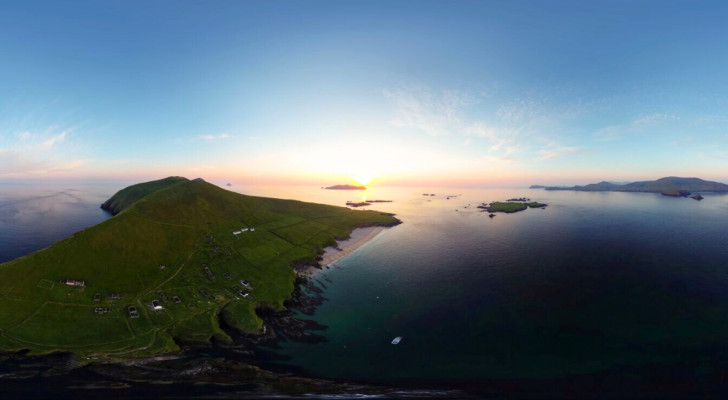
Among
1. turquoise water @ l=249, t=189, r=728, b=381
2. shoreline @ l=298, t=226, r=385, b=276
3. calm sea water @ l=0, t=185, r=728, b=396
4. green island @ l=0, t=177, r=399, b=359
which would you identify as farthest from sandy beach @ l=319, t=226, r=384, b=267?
green island @ l=0, t=177, r=399, b=359

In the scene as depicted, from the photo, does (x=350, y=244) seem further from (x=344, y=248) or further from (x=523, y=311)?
(x=523, y=311)

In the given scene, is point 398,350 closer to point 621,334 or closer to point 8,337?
point 621,334

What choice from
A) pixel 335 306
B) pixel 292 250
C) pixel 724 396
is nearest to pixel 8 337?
pixel 335 306

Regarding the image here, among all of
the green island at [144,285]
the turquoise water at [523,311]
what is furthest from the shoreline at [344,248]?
the green island at [144,285]

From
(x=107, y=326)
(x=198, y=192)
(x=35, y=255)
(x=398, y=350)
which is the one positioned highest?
(x=198, y=192)

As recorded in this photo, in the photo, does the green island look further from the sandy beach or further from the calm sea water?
the calm sea water

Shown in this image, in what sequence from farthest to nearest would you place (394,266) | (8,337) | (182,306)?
(394,266) < (182,306) < (8,337)

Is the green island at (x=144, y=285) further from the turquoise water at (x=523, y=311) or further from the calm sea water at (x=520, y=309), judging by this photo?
the turquoise water at (x=523, y=311)

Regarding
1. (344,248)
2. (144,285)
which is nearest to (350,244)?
(344,248)
